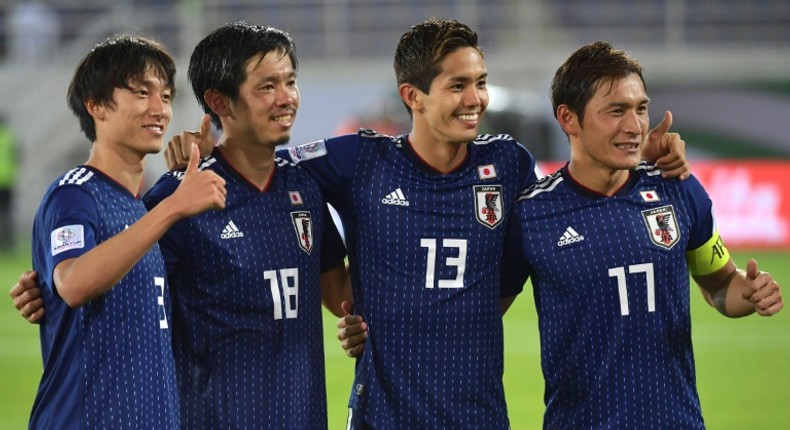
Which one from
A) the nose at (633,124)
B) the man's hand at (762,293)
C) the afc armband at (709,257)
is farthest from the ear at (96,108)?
the man's hand at (762,293)

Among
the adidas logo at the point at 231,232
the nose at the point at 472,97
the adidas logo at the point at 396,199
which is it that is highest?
the nose at the point at 472,97

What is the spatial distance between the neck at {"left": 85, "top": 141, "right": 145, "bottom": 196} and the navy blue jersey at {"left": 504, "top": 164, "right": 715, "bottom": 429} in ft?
4.19

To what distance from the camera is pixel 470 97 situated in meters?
3.90

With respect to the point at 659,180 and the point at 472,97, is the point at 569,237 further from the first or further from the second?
the point at 472,97

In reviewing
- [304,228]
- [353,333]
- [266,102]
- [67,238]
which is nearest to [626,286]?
[353,333]

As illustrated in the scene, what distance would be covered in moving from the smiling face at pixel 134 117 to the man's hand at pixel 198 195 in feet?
0.97

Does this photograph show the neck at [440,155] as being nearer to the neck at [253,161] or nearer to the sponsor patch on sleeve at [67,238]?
the neck at [253,161]

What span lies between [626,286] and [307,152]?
121 cm

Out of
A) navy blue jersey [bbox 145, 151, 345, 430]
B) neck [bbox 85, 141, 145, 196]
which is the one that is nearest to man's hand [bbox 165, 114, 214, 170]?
navy blue jersey [bbox 145, 151, 345, 430]

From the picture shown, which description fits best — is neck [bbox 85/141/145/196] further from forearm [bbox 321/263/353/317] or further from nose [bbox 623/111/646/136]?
nose [bbox 623/111/646/136]

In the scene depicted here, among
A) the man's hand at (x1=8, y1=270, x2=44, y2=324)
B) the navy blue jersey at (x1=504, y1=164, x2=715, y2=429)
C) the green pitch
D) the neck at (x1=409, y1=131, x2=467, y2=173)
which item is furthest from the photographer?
the green pitch

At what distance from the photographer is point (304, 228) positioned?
12.7ft

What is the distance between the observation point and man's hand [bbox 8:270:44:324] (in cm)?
342

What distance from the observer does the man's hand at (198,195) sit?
3191 mm
